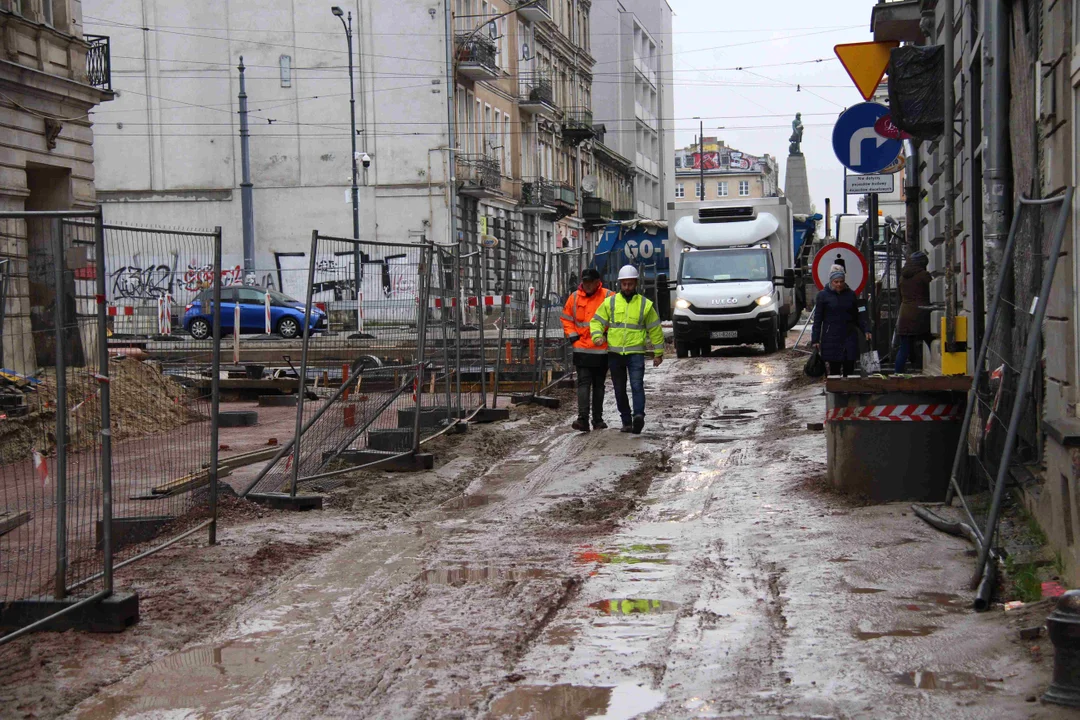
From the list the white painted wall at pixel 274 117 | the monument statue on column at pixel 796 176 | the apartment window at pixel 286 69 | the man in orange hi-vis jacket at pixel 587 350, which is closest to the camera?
the man in orange hi-vis jacket at pixel 587 350

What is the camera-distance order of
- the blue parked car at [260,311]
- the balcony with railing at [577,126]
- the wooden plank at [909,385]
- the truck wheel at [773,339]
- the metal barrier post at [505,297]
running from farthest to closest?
the balcony with railing at [577,126] → the blue parked car at [260,311] → the truck wheel at [773,339] → the metal barrier post at [505,297] → the wooden plank at [909,385]

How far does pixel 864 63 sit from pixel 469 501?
252 inches

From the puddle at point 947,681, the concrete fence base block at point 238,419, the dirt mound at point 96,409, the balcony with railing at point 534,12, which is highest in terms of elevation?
the balcony with railing at point 534,12

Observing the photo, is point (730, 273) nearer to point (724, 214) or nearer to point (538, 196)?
point (724, 214)

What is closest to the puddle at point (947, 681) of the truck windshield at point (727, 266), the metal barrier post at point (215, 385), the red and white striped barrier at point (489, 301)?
the metal barrier post at point (215, 385)

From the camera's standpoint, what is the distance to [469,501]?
1000 cm

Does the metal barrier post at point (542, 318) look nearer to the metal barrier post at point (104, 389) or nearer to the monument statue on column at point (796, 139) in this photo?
the metal barrier post at point (104, 389)

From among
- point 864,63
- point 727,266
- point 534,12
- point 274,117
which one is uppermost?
point 534,12

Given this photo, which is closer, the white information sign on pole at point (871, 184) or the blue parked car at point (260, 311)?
the white information sign on pole at point (871, 184)

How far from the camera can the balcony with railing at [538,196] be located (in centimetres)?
5575

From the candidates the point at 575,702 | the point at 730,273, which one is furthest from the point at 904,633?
the point at 730,273

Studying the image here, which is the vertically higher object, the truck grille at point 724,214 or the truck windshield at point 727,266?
the truck grille at point 724,214

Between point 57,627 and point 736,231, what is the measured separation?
864 inches

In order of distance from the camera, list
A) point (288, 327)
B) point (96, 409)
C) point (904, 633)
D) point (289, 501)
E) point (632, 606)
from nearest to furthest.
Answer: point (904, 633), point (632, 606), point (96, 409), point (289, 501), point (288, 327)
